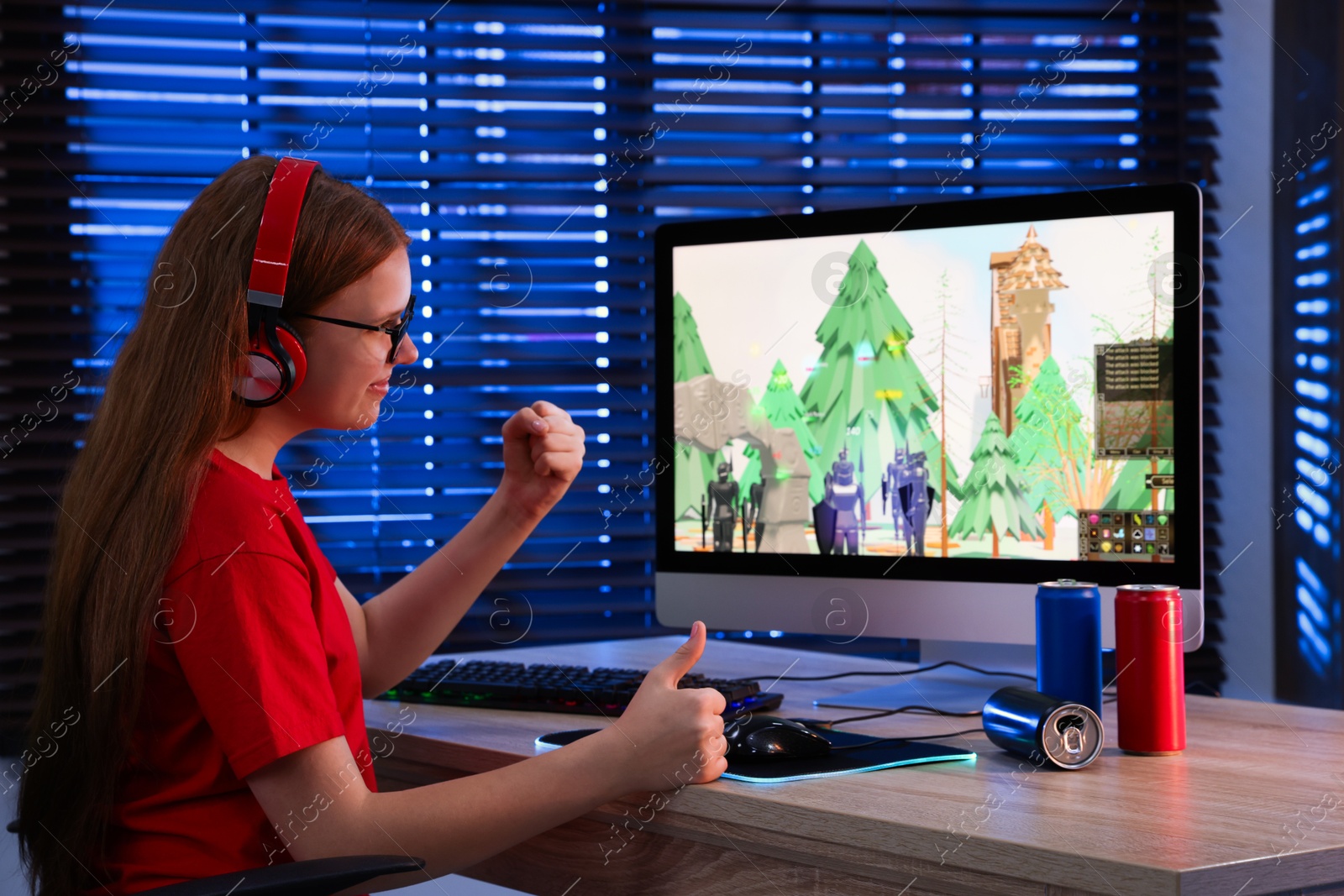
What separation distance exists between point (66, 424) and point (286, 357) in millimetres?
1029

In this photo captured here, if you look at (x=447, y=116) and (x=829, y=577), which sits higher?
(x=447, y=116)

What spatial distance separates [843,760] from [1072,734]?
0.20 meters

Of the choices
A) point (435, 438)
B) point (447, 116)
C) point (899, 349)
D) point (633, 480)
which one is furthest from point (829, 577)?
point (447, 116)

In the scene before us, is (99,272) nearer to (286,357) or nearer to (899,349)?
(286,357)

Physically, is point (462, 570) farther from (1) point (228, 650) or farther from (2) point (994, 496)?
(2) point (994, 496)

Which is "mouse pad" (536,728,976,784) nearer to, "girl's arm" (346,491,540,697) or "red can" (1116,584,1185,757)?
"red can" (1116,584,1185,757)

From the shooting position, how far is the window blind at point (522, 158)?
Result: 174 cm

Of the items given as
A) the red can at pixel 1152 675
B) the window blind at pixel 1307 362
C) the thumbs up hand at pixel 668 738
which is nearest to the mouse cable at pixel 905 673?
the red can at pixel 1152 675

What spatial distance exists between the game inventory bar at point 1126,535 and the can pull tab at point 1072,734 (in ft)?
0.96

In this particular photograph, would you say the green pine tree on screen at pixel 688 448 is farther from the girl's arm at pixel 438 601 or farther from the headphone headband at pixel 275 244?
the headphone headband at pixel 275 244

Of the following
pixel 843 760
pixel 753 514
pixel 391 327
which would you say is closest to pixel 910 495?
pixel 753 514

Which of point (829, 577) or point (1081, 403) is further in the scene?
point (829, 577)

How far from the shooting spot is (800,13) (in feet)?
6.39

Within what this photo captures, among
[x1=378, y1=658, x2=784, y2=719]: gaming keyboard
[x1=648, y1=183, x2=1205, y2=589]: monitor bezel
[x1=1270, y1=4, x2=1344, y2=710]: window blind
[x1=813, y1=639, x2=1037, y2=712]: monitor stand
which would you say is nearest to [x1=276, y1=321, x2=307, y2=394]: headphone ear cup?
[x1=378, y1=658, x2=784, y2=719]: gaming keyboard
